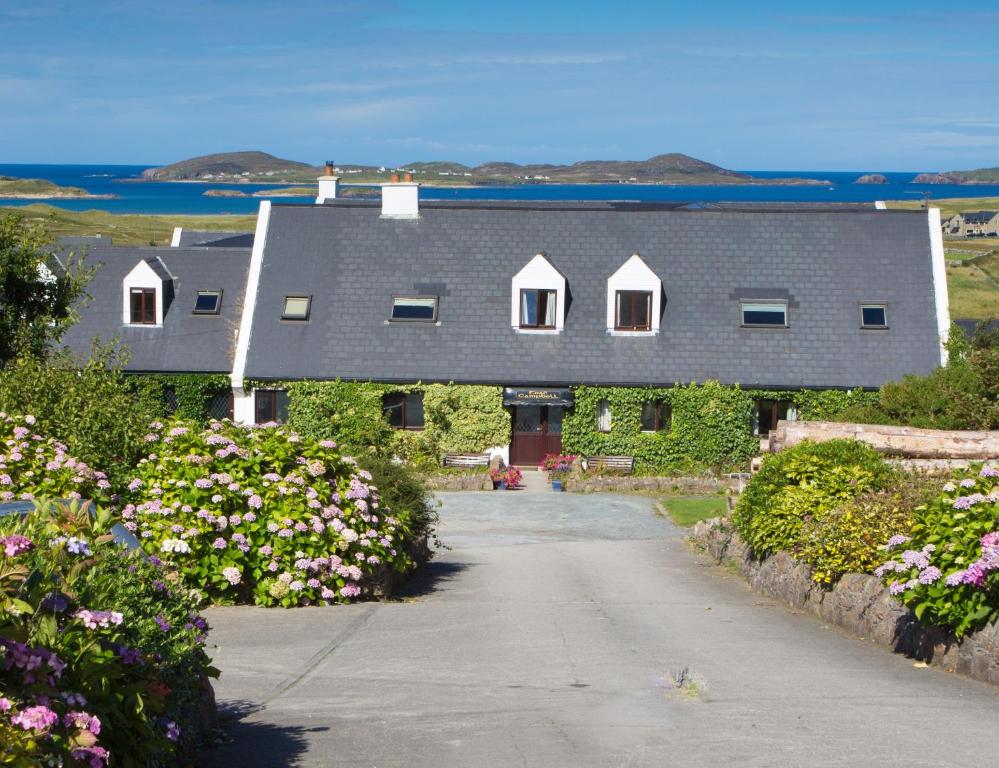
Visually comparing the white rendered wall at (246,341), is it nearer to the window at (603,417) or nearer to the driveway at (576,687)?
the window at (603,417)

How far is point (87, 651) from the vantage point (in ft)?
22.7

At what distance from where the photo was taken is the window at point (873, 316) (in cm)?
4006

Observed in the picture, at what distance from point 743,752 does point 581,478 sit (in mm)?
28116

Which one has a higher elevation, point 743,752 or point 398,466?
point 398,466

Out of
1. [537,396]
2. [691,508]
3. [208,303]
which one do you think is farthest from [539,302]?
[208,303]

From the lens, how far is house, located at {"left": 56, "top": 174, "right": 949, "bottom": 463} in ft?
129

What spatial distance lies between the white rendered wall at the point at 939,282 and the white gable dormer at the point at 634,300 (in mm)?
8531

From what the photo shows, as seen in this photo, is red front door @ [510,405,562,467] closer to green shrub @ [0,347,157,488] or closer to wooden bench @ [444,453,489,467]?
wooden bench @ [444,453,489,467]

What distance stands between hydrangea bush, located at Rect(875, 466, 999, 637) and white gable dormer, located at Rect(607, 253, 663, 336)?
26.8m

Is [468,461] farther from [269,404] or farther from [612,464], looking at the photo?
[269,404]

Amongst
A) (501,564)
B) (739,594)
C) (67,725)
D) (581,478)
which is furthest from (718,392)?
(67,725)

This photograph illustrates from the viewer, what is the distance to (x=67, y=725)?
6.40 meters

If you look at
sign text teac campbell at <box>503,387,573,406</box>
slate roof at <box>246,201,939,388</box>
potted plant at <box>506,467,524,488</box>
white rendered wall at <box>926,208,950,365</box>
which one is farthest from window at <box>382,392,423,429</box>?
white rendered wall at <box>926,208,950,365</box>

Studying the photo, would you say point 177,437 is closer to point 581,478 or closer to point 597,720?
point 597,720
